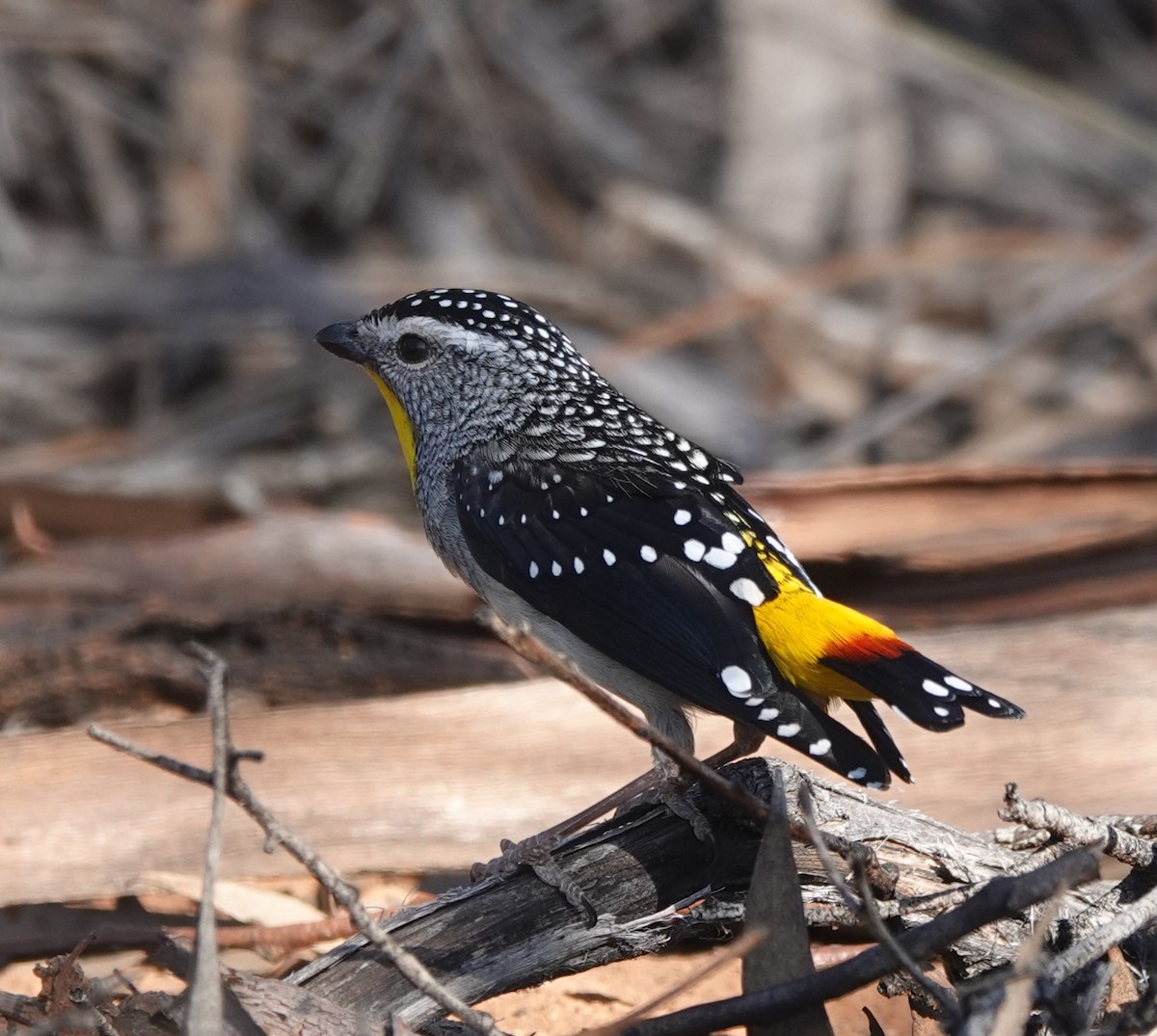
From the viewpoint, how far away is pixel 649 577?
3.61 m

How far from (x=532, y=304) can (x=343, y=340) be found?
355 cm

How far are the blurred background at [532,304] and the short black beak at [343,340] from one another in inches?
39.8

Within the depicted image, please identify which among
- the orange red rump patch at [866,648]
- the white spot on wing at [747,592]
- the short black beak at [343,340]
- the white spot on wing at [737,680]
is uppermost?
the short black beak at [343,340]

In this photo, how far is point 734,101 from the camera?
9336mm

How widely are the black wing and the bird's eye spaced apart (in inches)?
22.7

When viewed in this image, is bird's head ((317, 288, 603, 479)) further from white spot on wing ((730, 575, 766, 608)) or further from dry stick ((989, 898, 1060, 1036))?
dry stick ((989, 898, 1060, 1036))

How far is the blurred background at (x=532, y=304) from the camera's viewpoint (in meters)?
4.54

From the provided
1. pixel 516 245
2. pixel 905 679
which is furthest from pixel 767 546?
pixel 516 245

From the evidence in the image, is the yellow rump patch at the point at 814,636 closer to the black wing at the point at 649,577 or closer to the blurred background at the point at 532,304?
the black wing at the point at 649,577

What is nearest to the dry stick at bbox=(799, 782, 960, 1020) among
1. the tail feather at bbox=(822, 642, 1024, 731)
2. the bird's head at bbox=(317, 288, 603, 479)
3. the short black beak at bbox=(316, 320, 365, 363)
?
the tail feather at bbox=(822, 642, 1024, 731)

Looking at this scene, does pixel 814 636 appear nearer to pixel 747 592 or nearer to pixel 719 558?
pixel 747 592

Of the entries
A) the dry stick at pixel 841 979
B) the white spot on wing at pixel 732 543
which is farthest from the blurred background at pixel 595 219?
the dry stick at pixel 841 979

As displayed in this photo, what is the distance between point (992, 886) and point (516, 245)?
22.2 ft

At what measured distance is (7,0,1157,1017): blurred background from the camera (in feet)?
14.9
